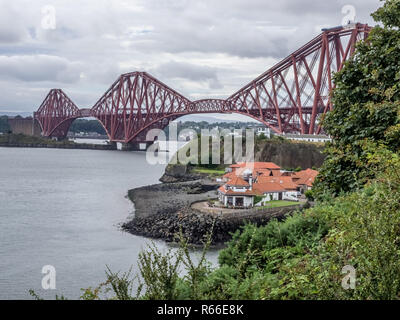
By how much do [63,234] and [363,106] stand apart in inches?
771

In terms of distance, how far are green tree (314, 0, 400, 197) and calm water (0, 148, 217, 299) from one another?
18.8 ft

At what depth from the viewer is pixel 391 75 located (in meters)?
9.48

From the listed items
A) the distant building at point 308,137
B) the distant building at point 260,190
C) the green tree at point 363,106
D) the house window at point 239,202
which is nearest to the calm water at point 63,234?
the green tree at point 363,106

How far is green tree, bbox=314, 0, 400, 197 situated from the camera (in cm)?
896

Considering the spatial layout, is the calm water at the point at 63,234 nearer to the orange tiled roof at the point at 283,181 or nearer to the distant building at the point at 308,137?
the orange tiled roof at the point at 283,181

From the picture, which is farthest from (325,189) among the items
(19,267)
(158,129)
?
(158,129)

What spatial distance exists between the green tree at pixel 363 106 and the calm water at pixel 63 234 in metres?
5.74

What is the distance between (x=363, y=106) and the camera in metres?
9.67

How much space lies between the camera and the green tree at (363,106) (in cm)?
896

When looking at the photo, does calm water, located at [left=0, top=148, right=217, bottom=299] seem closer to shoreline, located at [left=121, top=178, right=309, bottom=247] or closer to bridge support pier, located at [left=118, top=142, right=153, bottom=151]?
shoreline, located at [left=121, top=178, right=309, bottom=247]

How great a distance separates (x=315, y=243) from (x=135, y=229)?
20836mm

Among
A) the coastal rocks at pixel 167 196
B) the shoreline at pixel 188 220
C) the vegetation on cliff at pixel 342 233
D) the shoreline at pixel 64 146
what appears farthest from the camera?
the shoreline at pixel 64 146

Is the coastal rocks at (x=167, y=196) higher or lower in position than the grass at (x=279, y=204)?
lower

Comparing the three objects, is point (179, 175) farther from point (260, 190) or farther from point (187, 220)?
point (187, 220)
